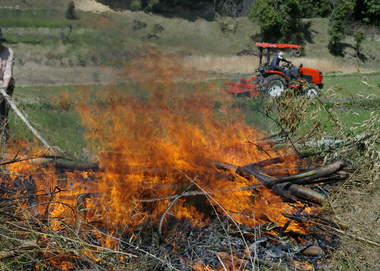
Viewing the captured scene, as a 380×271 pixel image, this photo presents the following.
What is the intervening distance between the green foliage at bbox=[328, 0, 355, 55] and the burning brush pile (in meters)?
33.5

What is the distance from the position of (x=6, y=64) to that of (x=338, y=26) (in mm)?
33449

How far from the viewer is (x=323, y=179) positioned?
4.54m

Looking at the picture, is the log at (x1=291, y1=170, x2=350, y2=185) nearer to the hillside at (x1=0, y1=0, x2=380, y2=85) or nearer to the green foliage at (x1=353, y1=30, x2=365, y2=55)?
the hillside at (x1=0, y1=0, x2=380, y2=85)

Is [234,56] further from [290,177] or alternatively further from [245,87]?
[290,177]

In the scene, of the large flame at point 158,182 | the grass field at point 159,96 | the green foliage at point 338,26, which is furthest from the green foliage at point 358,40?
the large flame at point 158,182

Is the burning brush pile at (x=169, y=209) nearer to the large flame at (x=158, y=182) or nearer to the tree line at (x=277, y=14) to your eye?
the large flame at (x=158, y=182)

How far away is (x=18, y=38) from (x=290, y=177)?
2023 centimetres

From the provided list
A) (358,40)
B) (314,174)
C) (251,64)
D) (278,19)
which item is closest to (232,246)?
(314,174)

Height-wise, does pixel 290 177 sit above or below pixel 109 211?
above

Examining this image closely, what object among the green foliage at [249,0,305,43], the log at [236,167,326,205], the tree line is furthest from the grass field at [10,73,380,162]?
the green foliage at [249,0,305,43]

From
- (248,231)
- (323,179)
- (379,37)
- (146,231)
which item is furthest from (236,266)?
(379,37)

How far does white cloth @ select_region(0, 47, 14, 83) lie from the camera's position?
7.20m

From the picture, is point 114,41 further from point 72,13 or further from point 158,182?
point 158,182

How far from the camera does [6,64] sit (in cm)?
734
